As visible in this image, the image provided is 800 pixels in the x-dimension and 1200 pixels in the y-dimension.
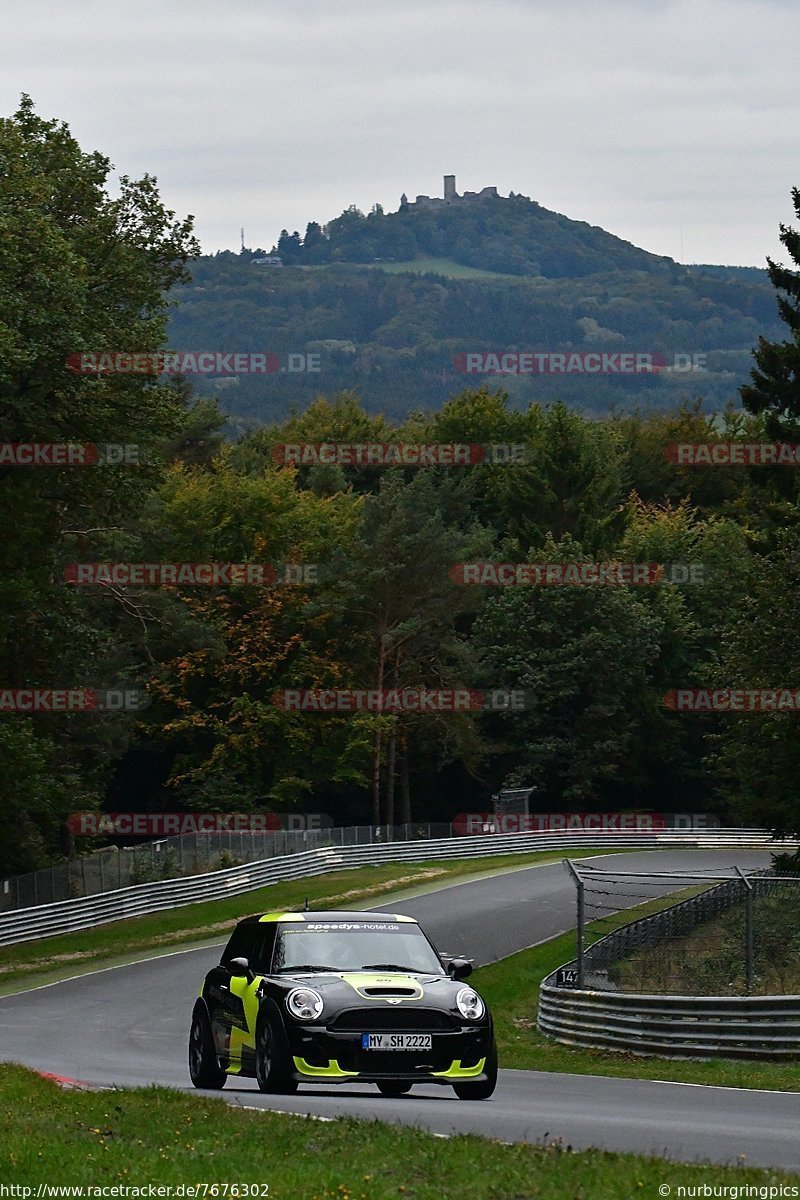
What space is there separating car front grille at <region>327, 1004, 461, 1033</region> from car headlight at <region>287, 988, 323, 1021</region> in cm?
16

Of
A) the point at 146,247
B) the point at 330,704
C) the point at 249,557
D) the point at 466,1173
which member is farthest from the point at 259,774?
the point at 466,1173

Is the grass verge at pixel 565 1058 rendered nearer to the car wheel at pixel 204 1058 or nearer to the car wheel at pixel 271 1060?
the car wheel at pixel 204 1058

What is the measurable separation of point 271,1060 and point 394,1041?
105cm

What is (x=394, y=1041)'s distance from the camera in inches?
541

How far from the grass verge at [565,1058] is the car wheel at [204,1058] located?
16.4ft

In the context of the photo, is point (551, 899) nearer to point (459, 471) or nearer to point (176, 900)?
point (176, 900)

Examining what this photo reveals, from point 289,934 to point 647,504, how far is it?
9332 centimetres

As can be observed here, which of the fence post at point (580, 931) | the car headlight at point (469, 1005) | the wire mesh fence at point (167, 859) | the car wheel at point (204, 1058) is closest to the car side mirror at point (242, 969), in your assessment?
the car wheel at point (204, 1058)

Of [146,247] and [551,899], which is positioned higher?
[146,247]

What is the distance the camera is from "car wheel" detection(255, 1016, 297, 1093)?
13.9 m

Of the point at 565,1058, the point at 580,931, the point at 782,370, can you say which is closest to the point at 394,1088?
the point at 565,1058

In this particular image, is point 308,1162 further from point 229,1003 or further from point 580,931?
point 580,931

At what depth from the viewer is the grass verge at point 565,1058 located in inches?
723

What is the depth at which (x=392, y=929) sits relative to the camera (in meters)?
15.3
